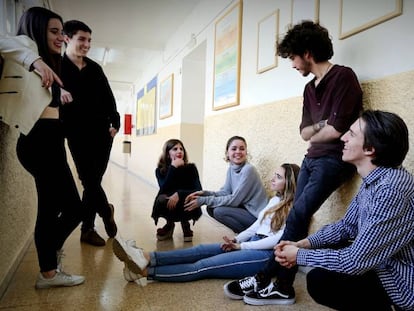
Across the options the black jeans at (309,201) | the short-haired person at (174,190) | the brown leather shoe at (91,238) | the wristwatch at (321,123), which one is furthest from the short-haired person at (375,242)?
the brown leather shoe at (91,238)

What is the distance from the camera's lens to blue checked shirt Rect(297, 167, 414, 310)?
0.97 m

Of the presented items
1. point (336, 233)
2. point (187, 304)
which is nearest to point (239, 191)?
point (187, 304)

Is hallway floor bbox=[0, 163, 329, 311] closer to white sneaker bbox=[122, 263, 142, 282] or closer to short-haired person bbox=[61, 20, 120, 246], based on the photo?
white sneaker bbox=[122, 263, 142, 282]

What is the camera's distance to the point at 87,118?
8.28ft

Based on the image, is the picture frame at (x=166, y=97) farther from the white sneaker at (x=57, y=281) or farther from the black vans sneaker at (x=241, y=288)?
the black vans sneaker at (x=241, y=288)

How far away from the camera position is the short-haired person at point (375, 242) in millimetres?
979

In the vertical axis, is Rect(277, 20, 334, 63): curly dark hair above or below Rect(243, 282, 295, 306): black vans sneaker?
above

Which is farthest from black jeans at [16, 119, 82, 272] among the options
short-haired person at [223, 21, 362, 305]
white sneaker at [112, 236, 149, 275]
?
short-haired person at [223, 21, 362, 305]

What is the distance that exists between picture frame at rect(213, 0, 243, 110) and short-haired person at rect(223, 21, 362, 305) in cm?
143

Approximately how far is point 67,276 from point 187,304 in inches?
26.3

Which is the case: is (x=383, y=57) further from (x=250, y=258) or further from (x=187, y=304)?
(x=187, y=304)

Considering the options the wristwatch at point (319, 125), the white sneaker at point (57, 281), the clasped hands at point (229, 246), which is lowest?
the white sneaker at point (57, 281)

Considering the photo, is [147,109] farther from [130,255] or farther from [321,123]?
[321,123]

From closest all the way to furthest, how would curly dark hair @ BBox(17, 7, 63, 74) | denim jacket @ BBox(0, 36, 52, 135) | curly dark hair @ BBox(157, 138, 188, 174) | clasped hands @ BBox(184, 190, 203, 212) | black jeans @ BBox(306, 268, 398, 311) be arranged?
black jeans @ BBox(306, 268, 398, 311) < denim jacket @ BBox(0, 36, 52, 135) < curly dark hair @ BBox(17, 7, 63, 74) < clasped hands @ BBox(184, 190, 203, 212) < curly dark hair @ BBox(157, 138, 188, 174)
